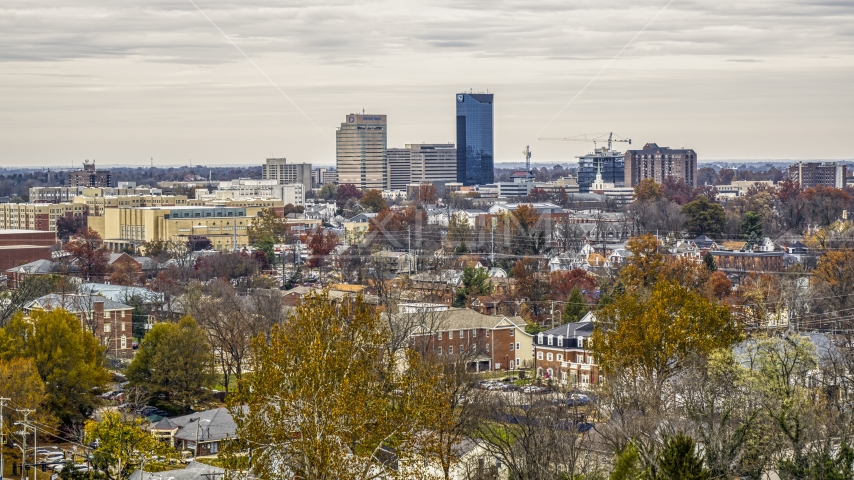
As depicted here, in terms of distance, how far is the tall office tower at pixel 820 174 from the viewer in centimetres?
14438

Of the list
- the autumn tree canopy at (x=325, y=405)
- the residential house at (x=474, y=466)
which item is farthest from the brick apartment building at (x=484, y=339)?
the autumn tree canopy at (x=325, y=405)

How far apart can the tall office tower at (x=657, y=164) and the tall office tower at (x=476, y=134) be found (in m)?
34.9

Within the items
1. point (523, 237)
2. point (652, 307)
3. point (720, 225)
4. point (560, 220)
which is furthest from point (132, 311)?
point (560, 220)

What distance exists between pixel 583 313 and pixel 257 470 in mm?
25896

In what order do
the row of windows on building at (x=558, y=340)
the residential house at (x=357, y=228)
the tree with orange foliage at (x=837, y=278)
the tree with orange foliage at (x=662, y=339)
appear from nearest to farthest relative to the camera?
the tree with orange foliage at (x=662, y=339), the row of windows on building at (x=558, y=340), the tree with orange foliage at (x=837, y=278), the residential house at (x=357, y=228)

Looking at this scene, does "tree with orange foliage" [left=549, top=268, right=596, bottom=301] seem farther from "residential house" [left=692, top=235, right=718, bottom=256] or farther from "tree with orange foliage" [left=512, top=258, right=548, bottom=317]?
"residential house" [left=692, top=235, right=718, bottom=256]

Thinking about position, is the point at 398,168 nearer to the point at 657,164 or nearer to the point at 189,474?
the point at 657,164

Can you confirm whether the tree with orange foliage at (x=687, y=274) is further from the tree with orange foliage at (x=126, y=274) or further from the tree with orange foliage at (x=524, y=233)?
the tree with orange foliage at (x=126, y=274)

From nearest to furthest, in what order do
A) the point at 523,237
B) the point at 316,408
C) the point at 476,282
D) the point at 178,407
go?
the point at 316,408
the point at 178,407
the point at 476,282
the point at 523,237

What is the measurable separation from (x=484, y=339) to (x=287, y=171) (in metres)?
138

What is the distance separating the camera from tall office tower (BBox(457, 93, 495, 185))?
188000 mm

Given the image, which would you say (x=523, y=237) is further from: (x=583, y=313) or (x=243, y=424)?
(x=243, y=424)

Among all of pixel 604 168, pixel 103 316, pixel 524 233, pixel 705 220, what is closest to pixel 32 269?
pixel 103 316

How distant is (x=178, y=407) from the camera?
1165 inches
